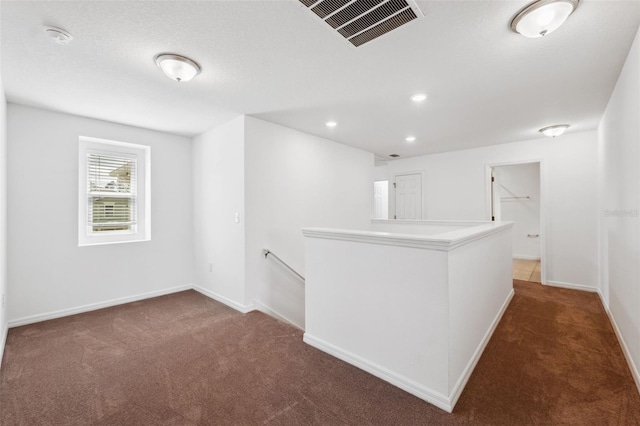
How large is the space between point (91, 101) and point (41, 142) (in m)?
0.87

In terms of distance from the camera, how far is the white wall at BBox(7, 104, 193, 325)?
311 cm

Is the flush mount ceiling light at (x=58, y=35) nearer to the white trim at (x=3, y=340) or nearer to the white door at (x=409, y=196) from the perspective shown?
the white trim at (x=3, y=340)

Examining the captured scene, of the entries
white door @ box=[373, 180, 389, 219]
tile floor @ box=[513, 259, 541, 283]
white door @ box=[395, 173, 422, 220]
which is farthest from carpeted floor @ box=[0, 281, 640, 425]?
white door @ box=[373, 180, 389, 219]

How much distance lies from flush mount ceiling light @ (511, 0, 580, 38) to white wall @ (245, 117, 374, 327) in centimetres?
278

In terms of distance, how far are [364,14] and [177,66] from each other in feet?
4.73

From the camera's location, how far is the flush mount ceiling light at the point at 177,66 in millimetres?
2129

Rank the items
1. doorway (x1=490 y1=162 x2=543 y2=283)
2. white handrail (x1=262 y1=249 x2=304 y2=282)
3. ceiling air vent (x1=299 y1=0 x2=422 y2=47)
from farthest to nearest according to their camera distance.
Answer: doorway (x1=490 y1=162 x2=543 y2=283) → white handrail (x1=262 y1=249 x2=304 y2=282) → ceiling air vent (x1=299 y1=0 x2=422 y2=47)

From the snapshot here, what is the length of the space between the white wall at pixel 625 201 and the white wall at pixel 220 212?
11.5ft

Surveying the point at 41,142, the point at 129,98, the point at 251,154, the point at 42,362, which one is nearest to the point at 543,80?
the point at 251,154

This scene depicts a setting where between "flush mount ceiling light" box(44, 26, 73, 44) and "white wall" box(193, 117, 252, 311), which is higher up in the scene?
"flush mount ceiling light" box(44, 26, 73, 44)

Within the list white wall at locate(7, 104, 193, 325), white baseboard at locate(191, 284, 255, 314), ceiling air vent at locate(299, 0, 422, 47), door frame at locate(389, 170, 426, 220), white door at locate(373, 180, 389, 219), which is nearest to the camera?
ceiling air vent at locate(299, 0, 422, 47)

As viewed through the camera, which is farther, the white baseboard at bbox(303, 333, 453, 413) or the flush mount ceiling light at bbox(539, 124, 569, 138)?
the flush mount ceiling light at bbox(539, 124, 569, 138)

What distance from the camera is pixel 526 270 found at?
582cm

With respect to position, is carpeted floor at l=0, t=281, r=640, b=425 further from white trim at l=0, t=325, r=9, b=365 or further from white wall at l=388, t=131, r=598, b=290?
white wall at l=388, t=131, r=598, b=290
